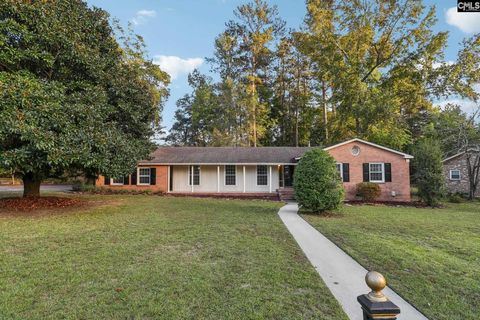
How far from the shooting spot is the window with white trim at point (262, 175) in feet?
66.9

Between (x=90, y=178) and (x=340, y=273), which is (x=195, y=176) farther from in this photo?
(x=340, y=273)

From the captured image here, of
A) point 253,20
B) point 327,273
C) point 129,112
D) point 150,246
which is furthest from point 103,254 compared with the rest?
point 253,20

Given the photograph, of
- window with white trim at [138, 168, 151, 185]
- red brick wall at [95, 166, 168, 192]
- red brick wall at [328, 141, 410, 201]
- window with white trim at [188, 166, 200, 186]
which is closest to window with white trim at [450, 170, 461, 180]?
red brick wall at [328, 141, 410, 201]

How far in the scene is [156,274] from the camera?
4488 mm

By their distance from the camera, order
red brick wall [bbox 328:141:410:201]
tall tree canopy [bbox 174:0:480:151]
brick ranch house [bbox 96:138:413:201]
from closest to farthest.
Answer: red brick wall [bbox 328:141:410:201] → brick ranch house [bbox 96:138:413:201] → tall tree canopy [bbox 174:0:480:151]

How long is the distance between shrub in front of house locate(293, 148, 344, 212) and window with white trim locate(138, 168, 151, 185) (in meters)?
12.6

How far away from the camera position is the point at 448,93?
72.8 ft

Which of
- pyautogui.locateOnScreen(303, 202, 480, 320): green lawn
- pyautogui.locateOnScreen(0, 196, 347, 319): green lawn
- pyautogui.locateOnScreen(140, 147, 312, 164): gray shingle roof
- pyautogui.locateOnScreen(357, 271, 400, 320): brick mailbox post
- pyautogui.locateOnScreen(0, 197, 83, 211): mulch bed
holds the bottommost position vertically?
pyautogui.locateOnScreen(303, 202, 480, 320): green lawn

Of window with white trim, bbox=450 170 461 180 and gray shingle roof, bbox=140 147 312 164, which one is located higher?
gray shingle roof, bbox=140 147 312 164

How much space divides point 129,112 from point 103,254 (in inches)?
299

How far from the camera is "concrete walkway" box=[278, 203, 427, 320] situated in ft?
11.7

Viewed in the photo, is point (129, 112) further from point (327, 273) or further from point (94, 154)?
point (327, 273)

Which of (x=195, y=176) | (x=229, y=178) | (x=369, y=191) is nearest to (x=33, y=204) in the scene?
(x=195, y=176)

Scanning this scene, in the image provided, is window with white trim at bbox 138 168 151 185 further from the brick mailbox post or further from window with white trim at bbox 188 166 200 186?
the brick mailbox post
